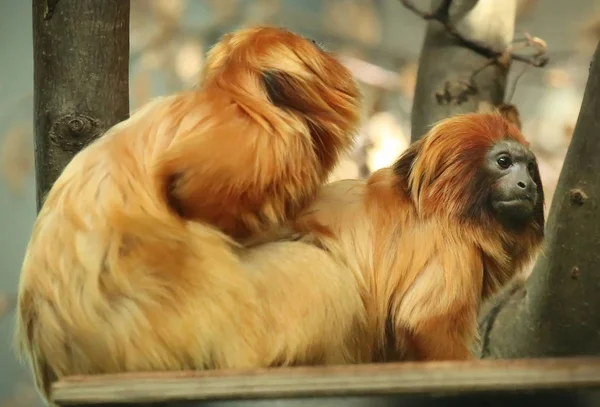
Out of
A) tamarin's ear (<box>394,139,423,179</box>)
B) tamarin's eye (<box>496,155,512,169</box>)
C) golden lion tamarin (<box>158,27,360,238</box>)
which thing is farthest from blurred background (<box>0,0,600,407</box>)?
golden lion tamarin (<box>158,27,360,238</box>)

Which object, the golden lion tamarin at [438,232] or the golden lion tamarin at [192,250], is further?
the golden lion tamarin at [438,232]

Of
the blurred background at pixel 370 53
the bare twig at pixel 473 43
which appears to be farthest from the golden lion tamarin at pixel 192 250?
the blurred background at pixel 370 53

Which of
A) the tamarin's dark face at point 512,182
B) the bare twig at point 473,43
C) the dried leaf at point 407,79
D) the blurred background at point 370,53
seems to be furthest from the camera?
the dried leaf at point 407,79

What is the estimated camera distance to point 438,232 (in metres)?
2.07

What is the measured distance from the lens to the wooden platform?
1.29 meters

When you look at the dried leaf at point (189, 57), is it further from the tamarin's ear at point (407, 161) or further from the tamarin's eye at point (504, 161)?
the tamarin's eye at point (504, 161)

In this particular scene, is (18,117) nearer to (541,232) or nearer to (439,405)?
(541,232)

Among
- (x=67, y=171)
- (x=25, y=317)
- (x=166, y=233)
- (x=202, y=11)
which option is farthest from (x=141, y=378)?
(x=202, y=11)

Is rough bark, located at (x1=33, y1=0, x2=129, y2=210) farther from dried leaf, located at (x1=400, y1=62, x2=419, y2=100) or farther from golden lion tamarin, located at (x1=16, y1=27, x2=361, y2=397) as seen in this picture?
dried leaf, located at (x1=400, y1=62, x2=419, y2=100)

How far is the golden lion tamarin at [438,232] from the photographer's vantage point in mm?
1996

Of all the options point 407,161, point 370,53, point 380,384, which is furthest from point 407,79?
point 380,384

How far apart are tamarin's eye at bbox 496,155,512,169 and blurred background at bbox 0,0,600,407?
238cm

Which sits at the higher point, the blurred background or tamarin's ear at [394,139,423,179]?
the blurred background

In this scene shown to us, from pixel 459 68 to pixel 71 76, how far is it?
1571 millimetres
